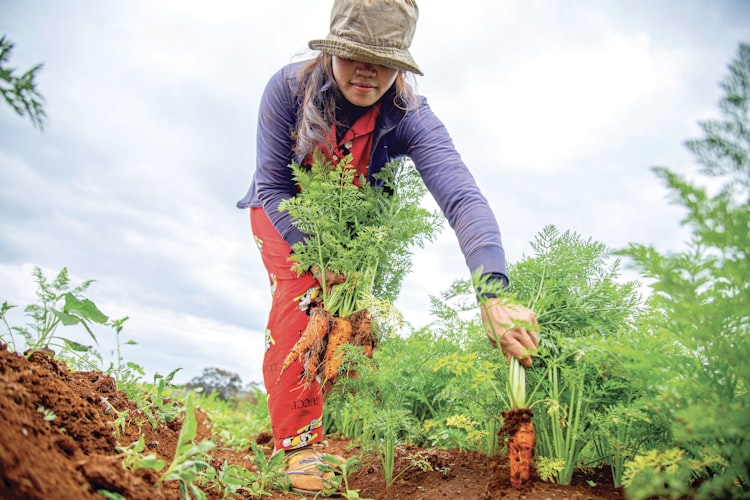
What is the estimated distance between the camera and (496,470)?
2.10 metres

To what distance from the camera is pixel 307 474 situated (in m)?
2.64

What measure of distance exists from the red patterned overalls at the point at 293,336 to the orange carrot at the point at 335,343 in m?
0.20

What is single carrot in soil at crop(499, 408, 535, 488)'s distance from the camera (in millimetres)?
1949

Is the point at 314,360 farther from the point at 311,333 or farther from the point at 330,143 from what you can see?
the point at 330,143

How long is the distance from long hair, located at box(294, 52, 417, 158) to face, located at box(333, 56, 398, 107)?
129 millimetres

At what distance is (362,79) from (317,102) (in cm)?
33

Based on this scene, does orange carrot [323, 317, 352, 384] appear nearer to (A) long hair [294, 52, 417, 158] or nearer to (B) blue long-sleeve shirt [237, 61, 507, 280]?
(B) blue long-sleeve shirt [237, 61, 507, 280]

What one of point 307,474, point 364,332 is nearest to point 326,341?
point 364,332

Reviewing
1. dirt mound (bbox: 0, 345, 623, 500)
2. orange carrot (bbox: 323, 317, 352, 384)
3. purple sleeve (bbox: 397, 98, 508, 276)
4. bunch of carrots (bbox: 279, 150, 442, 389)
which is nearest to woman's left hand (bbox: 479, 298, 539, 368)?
purple sleeve (bbox: 397, 98, 508, 276)

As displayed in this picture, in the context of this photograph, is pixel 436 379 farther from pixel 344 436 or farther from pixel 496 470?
A: pixel 344 436

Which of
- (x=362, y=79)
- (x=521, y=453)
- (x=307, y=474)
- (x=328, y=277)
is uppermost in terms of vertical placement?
(x=362, y=79)

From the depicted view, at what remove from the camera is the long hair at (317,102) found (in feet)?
9.12

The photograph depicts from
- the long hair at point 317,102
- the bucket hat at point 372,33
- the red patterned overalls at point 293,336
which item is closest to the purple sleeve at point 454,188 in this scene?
the long hair at point 317,102

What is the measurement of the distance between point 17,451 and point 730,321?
1664mm
